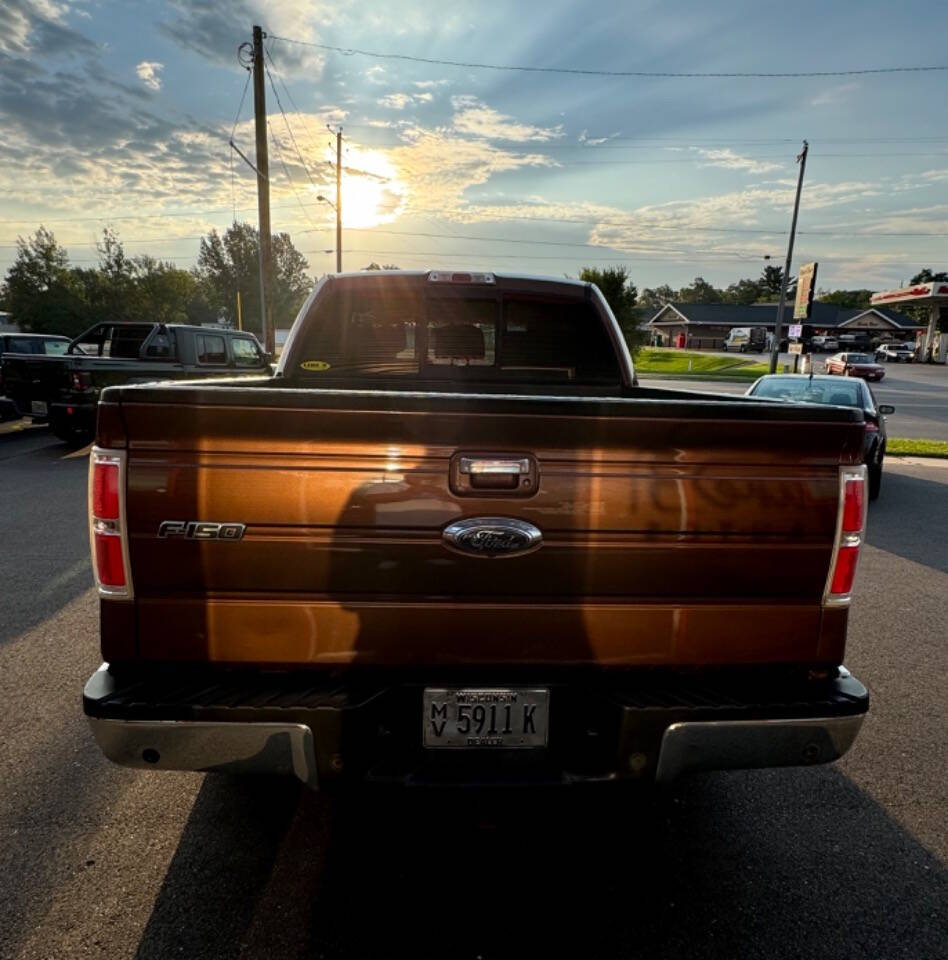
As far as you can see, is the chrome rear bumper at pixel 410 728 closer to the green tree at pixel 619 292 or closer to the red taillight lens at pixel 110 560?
the red taillight lens at pixel 110 560

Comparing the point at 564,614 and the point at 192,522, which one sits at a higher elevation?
the point at 192,522

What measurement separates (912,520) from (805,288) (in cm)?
2142

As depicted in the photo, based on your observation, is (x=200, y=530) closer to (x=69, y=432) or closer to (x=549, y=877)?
(x=549, y=877)

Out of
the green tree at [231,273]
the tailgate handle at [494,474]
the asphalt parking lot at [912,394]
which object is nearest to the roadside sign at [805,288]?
the asphalt parking lot at [912,394]

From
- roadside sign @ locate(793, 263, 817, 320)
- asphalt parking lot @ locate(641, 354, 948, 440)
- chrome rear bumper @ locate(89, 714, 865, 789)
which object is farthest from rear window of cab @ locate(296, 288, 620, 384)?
roadside sign @ locate(793, 263, 817, 320)

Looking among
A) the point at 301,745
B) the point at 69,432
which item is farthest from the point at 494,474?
the point at 69,432

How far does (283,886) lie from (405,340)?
9.19 ft

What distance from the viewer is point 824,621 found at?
1.97 metres

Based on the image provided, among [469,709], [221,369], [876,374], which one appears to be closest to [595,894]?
[469,709]

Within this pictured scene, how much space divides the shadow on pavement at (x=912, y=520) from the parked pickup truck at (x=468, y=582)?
5.22 meters

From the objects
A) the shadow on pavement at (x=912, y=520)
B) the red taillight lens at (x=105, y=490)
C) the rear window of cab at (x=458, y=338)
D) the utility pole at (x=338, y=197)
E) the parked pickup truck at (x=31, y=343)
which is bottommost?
the shadow on pavement at (x=912, y=520)

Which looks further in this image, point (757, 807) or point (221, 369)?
point (221, 369)

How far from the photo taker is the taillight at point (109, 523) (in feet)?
5.81

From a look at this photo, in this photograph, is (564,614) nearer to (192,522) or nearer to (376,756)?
(376,756)
